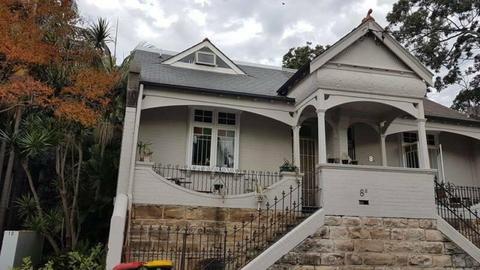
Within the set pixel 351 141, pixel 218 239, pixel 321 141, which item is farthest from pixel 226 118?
pixel 351 141

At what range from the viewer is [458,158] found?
15.2 meters

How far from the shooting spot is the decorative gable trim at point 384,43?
35.6ft

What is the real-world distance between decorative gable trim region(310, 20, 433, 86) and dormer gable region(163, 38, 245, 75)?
195 inches

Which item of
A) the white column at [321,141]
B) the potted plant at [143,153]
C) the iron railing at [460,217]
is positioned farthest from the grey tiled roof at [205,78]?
the iron railing at [460,217]

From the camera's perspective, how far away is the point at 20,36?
34.1ft

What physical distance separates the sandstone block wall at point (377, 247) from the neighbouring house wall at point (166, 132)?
200 inches

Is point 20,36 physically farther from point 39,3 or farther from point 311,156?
point 311,156

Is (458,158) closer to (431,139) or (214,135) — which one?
(431,139)

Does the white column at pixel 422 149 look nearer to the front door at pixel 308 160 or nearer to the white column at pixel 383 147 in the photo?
the white column at pixel 383 147

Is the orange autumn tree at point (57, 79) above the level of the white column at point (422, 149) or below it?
above

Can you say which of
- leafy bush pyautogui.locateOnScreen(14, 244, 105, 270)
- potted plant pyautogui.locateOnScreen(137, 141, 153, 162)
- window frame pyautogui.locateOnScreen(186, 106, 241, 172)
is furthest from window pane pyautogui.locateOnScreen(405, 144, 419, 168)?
leafy bush pyautogui.locateOnScreen(14, 244, 105, 270)

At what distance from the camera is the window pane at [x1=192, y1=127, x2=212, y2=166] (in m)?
12.5

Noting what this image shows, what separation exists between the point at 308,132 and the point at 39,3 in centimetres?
947

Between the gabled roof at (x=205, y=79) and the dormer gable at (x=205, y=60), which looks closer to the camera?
the gabled roof at (x=205, y=79)
